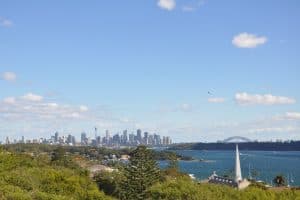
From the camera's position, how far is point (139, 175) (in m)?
64.2

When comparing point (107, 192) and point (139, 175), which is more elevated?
point (139, 175)

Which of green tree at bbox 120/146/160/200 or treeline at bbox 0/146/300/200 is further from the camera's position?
Answer: green tree at bbox 120/146/160/200

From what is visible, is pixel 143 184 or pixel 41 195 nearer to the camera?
pixel 41 195

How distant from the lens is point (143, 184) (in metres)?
63.1

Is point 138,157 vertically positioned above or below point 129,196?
above

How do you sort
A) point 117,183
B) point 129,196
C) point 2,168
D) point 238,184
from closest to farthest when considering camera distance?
point 2,168 → point 129,196 → point 117,183 → point 238,184

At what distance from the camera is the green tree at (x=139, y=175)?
60.8 metres

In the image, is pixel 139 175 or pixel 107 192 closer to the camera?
pixel 139 175

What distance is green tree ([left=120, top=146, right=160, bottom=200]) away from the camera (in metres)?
60.8

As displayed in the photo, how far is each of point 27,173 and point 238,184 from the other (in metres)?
42.3

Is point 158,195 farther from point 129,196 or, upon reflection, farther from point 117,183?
point 117,183

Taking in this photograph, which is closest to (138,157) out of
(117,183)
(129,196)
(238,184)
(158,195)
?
(117,183)

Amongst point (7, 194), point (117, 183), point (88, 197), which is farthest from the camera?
point (117, 183)

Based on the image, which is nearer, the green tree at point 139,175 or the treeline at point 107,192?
the treeline at point 107,192
